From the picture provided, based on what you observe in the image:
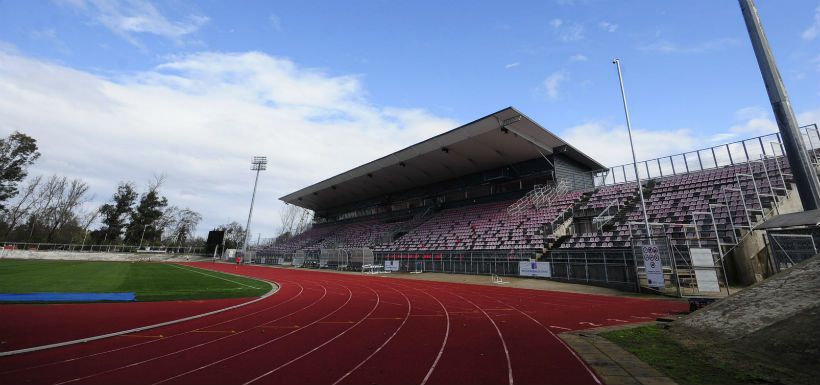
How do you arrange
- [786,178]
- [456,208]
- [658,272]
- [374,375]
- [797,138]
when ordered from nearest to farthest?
[374,375]
[797,138]
[658,272]
[786,178]
[456,208]

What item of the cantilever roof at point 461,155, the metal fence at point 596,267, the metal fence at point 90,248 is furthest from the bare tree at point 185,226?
the metal fence at point 596,267

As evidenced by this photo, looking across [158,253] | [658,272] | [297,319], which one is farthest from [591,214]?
[158,253]

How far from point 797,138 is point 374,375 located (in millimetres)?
16756

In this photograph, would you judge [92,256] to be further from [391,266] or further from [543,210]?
[543,210]

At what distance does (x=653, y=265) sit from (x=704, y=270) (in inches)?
70.6

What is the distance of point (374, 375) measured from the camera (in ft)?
18.2

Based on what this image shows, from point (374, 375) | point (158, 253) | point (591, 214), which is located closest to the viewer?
point (374, 375)

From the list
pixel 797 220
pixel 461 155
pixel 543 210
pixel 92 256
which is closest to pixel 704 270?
pixel 797 220

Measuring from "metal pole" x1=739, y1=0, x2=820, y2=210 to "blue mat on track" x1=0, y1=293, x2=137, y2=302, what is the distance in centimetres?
2600

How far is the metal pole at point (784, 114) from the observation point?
39.5ft

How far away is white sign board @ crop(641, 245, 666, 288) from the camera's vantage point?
15.3 m

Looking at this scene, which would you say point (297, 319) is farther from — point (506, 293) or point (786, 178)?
point (786, 178)

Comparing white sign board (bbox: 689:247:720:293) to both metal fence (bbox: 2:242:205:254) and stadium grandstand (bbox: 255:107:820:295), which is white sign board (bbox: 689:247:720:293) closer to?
stadium grandstand (bbox: 255:107:820:295)

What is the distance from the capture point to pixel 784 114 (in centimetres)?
1245
